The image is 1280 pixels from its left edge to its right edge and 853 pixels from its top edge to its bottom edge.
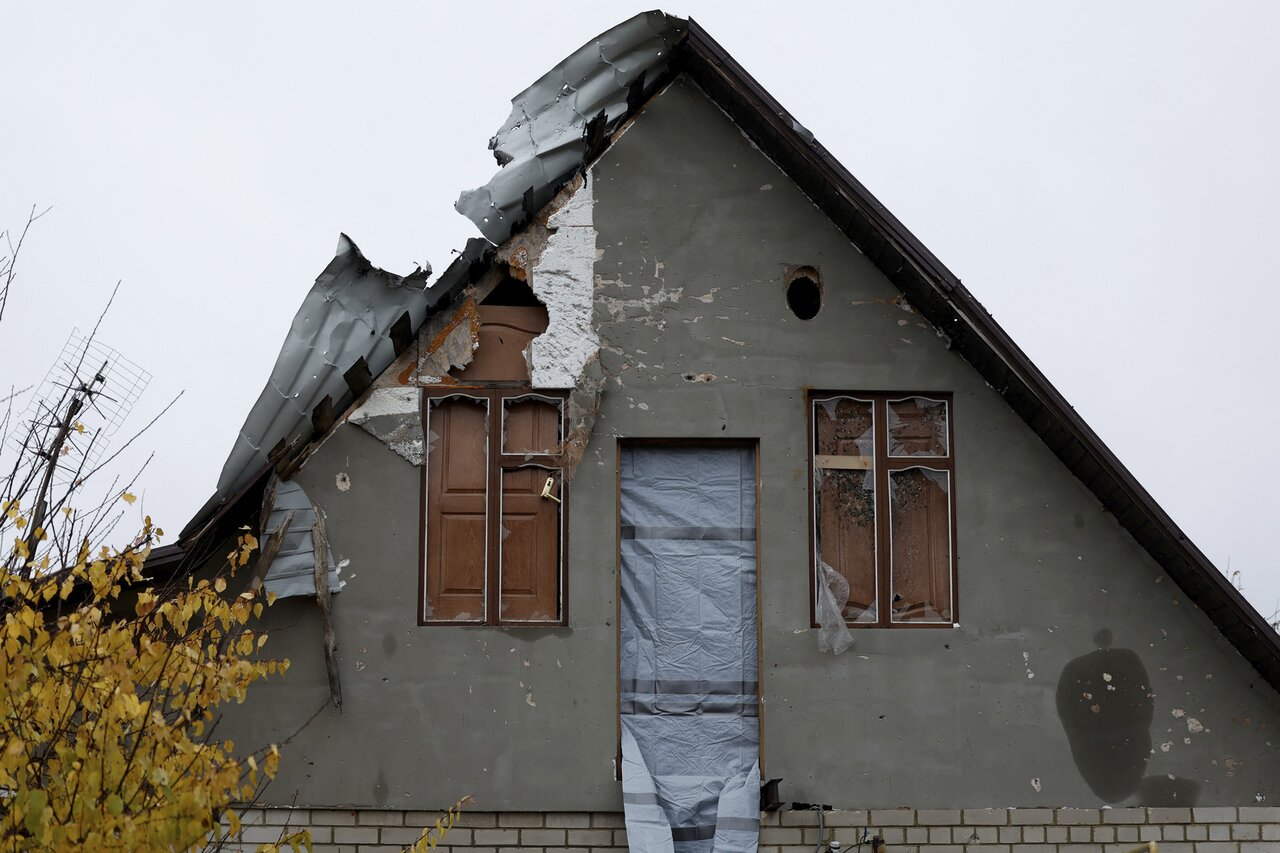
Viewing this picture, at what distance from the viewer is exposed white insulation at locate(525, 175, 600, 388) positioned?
930cm

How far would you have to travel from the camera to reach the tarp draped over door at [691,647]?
8.91 m

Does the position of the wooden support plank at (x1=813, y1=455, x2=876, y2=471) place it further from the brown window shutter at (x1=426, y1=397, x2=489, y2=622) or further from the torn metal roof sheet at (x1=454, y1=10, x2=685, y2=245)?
the torn metal roof sheet at (x1=454, y1=10, x2=685, y2=245)

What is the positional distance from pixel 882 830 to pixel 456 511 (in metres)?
3.61

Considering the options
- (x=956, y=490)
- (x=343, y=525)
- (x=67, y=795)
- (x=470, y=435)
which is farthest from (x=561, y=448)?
(x=67, y=795)

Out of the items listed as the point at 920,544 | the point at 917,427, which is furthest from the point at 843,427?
the point at 920,544

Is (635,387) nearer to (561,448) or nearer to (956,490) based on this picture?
(561,448)

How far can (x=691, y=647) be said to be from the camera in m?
9.28

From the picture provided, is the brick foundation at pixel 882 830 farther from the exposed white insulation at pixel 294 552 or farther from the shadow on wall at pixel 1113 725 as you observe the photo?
the exposed white insulation at pixel 294 552

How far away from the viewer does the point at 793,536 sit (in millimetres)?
9203

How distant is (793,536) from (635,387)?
152 cm

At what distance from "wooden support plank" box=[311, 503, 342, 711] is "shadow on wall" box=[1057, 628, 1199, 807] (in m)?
4.90

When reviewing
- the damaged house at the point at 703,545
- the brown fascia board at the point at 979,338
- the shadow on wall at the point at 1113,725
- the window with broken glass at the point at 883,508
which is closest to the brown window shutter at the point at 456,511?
the damaged house at the point at 703,545

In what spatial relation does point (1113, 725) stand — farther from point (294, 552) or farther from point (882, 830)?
point (294, 552)

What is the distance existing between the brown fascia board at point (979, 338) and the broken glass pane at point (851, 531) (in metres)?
1.22
